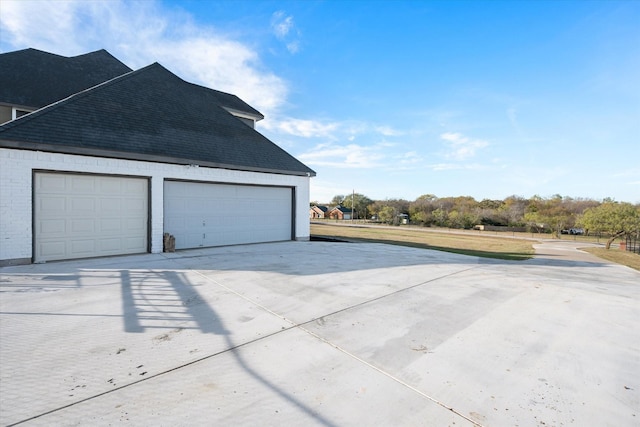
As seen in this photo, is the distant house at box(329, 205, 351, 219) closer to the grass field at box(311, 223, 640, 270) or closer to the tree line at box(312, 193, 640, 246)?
the tree line at box(312, 193, 640, 246)

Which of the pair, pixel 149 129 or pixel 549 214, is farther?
pixel 549 214

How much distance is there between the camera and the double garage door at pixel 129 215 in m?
7.57

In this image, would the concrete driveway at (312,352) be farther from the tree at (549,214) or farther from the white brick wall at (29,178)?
the tree at (549,214)

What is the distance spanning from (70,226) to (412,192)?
7871 cm

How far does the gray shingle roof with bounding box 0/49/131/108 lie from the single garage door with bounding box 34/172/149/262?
7.44 metres

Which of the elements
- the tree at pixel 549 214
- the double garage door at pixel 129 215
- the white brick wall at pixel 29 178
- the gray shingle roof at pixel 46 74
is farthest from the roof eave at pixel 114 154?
the tree at pixel 549 214

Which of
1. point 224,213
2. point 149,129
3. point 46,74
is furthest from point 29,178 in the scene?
point 46,74

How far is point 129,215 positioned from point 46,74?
10541mm

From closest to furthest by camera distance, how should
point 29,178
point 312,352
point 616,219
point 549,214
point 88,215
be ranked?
point 312,352
point 29,178
point 88,215
point 616,219
point 549,214

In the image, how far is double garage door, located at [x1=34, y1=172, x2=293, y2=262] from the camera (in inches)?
298

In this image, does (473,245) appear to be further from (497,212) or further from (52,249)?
(497,212)

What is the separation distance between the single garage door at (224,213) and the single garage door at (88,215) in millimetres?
948

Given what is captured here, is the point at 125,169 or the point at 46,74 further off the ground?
the point at 46,74

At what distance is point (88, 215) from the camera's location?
806cm
